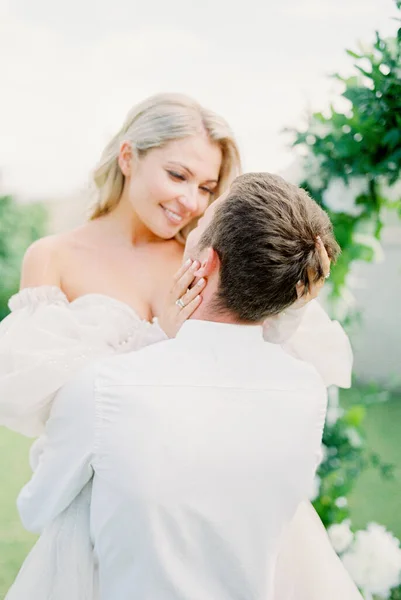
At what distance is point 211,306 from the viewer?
1.20 meters

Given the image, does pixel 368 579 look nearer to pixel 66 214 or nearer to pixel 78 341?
pixel 78 341

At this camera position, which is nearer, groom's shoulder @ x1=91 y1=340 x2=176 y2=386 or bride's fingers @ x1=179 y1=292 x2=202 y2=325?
groom's shoulder @ x1=91 y1=340 x2=176 y2=386

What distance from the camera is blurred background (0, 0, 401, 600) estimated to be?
2053 millimetres

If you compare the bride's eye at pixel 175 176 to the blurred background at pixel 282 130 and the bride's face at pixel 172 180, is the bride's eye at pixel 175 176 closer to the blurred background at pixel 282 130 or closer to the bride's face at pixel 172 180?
the bride's face at pixel 172 180

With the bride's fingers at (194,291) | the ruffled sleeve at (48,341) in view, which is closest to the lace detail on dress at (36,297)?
the ruffled sleeve at (48,341)

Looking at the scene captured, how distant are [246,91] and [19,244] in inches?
101

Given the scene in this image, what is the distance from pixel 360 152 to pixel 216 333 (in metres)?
1.13

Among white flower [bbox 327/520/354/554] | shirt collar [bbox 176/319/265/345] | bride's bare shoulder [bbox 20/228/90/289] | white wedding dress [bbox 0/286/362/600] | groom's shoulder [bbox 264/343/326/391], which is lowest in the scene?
white flower [bbox 327/520/354/554]

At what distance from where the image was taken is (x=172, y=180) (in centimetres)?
177

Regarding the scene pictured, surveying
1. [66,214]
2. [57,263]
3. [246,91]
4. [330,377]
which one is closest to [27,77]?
[66,214]

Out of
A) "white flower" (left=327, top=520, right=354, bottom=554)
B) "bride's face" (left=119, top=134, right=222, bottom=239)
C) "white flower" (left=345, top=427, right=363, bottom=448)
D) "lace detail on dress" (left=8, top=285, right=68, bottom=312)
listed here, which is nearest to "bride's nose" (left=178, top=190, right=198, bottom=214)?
"bride's face" (left=119, top=134, right=222, bottom=239)

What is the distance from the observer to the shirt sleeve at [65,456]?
1115 millimetres

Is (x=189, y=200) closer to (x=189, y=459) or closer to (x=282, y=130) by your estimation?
(x=282, y=130)

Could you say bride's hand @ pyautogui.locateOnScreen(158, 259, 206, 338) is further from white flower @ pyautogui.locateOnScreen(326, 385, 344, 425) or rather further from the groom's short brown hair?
white flower @ pyautogui.locateOnScreen(326, 385, 344, 425)
